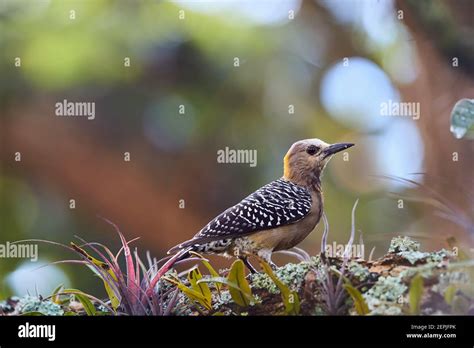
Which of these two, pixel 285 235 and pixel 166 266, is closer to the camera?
pixel 166 266

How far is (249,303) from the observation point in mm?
Result: 3654

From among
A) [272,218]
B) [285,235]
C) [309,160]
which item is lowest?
[285,235]

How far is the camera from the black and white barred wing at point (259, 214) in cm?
377

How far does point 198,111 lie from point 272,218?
953mm

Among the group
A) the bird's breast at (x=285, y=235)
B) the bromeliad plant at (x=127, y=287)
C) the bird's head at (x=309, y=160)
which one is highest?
the bird's head at (x=309, y=160)

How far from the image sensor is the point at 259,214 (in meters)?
3.83

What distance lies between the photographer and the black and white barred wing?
3.77 metres

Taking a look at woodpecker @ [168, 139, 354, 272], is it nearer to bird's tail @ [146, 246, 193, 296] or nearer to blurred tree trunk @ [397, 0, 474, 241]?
bird's tail @ [146, 246, 193, 296]

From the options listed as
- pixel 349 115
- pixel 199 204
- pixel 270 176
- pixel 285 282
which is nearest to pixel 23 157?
A: pixel 199 204

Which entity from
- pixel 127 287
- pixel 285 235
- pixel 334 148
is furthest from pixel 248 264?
pixel 334 148

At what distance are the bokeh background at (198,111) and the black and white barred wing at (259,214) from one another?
176 millimetres

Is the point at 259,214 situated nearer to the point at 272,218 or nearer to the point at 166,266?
the point at 272,218

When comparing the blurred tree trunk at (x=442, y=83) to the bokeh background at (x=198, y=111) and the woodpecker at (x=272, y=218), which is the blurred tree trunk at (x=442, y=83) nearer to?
the bokeh background at (x=198, y=111)

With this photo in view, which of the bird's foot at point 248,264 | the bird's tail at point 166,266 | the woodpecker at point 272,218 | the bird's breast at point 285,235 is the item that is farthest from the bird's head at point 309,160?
the bird's tail at point 166,266
